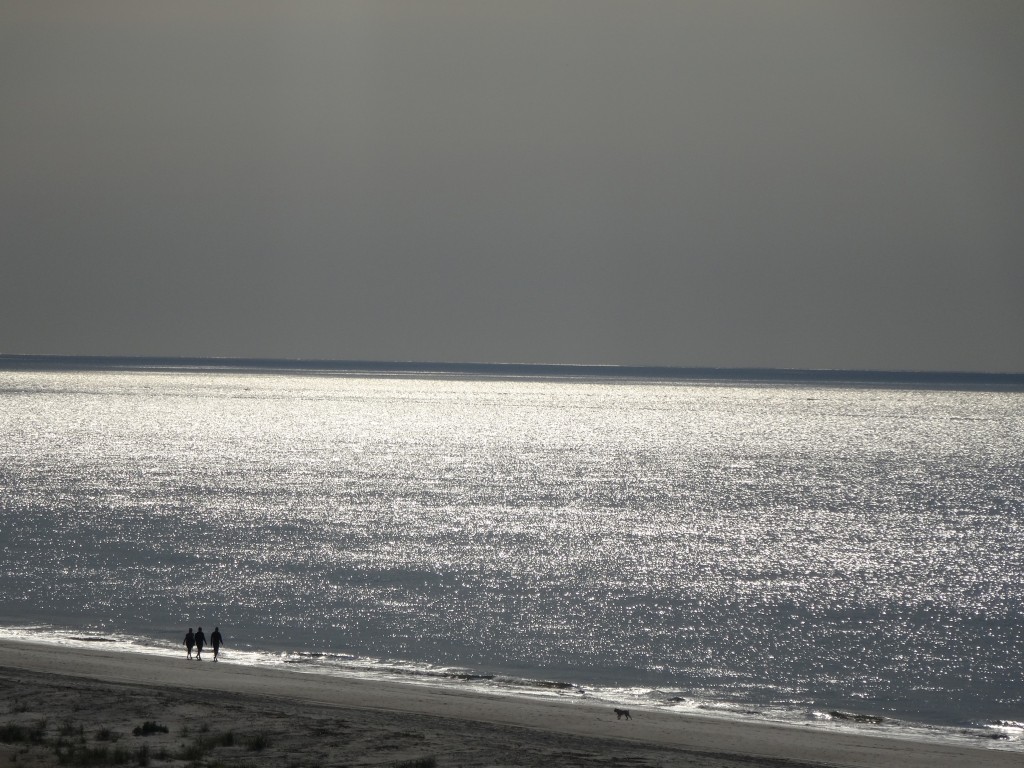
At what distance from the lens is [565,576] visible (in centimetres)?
5025

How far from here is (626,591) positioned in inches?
1866

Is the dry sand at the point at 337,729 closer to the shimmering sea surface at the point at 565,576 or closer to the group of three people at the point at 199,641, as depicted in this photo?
the group of three people at the point at 199,641

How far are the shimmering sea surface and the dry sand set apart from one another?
240 centimetres

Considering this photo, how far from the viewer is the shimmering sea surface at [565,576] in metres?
34.2

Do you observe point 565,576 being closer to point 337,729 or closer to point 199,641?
point 199,641

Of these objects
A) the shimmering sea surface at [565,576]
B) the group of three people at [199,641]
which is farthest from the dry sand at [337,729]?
the shimmering sea surface at [565,576]

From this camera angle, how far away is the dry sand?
65.9 ft

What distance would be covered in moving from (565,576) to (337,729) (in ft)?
92.5

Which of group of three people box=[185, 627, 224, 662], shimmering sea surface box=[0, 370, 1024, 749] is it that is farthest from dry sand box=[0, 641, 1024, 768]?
shimmering sea surface box=[0, 370, 1024, 749]

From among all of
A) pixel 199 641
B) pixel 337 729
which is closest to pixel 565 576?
pixel 199 641

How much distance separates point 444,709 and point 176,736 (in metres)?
8.51

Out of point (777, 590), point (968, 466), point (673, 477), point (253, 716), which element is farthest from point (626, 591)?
point (968, 466)

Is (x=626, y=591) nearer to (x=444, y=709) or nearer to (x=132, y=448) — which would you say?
(x=444, y=709)

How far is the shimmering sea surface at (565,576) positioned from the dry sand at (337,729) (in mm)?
2401
